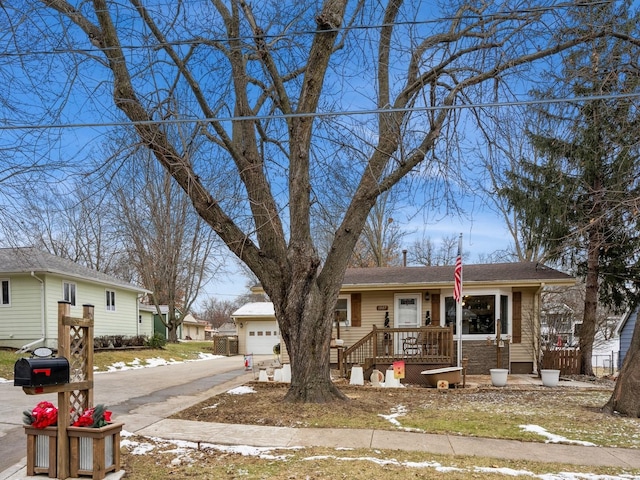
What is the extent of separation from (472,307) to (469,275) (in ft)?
3.30

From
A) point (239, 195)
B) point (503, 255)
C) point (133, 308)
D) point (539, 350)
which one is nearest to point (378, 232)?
point (503, 255)

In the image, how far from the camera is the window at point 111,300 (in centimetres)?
2400

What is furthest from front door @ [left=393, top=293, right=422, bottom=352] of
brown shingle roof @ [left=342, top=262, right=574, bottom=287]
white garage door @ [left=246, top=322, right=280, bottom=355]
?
white garage door @ [left=246, top=322, right=280, bottom=355]

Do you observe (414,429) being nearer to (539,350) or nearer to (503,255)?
(539,350)

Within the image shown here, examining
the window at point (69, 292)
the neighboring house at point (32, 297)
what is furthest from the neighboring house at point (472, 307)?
the window at point (69, 292)

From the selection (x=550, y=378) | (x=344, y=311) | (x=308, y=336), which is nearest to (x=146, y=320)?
(x=344, y=311)

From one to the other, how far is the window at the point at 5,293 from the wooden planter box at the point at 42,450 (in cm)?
1651

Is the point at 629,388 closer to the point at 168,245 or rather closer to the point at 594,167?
the point at 594,167

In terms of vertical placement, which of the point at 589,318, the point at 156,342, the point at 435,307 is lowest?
the point at 156,342

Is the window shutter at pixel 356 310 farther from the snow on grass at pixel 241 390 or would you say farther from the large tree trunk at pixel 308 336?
the large tree trunk at pixel 308 336

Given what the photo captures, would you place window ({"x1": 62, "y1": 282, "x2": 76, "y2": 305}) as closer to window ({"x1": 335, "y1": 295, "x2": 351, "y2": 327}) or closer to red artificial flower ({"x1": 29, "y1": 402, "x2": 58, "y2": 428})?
window ({"x1": 335, "y1": 295, "x2": 351, "y2": 327})

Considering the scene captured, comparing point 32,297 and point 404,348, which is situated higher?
point 32,297

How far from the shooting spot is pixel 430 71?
9078 mm

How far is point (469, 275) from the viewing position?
16.0 meters
